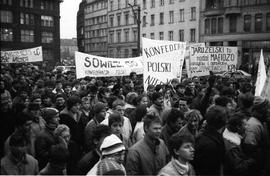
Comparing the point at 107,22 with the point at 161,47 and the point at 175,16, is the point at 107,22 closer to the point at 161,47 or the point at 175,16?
the point at 175,16

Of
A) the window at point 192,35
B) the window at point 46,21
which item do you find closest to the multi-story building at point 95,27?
the window at point 46,21

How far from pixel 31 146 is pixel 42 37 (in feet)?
210

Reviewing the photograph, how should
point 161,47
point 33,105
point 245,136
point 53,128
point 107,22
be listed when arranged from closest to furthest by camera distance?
point 245,136
point 53,128
point 33,105
point 161,47
point 107,22

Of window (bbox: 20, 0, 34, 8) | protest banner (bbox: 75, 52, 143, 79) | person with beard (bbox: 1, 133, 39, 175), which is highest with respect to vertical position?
window (bbox: 20, 0, 34, 8)

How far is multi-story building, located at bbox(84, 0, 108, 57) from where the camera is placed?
7281cm

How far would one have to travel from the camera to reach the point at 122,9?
63688mm

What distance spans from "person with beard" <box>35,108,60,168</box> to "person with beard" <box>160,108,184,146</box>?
162cm

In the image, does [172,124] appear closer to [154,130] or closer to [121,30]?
[154,130]

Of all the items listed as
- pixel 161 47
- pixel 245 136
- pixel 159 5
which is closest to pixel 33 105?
pixel 245 136

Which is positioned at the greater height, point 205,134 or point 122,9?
point 122,9

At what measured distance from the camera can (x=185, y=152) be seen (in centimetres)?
368

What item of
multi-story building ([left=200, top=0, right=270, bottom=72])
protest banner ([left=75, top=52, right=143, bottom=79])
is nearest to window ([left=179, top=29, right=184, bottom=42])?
multi-story building ([left=200, top=0, right=270, bottom=72])

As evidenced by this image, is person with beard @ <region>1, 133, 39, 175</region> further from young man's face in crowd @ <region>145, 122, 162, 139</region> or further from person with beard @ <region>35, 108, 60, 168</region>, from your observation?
young man's face in crowd @ <region>145, 122, 162, 139</region>

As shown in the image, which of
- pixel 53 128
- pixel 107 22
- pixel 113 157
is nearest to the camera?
pixel 113 157
